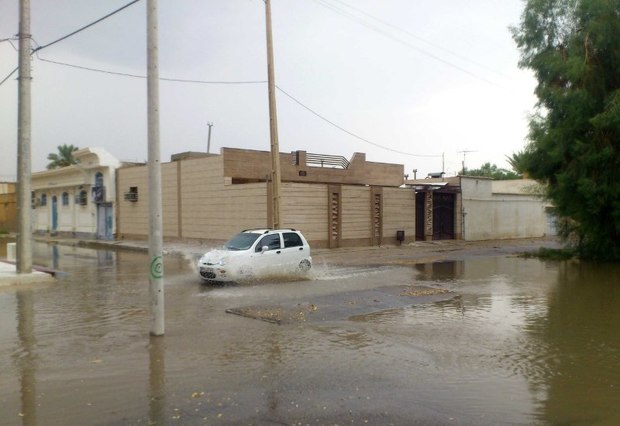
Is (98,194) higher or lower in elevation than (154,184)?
higher

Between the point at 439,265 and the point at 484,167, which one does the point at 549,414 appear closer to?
the point at 439,265

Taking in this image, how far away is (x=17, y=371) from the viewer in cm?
726

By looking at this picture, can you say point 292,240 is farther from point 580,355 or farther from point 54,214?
point 54,214

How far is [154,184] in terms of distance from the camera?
9.18 metres

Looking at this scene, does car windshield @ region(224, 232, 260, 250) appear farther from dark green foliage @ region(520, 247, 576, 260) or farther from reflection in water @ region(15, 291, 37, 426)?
dark green foliage @ region(520, 247, 576, 260)

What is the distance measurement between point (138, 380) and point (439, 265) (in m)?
17.0

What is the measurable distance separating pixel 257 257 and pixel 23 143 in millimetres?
7274

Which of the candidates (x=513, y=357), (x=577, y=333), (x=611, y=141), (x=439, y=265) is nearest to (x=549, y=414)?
(x=513, y=357)

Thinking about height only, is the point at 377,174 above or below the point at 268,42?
below

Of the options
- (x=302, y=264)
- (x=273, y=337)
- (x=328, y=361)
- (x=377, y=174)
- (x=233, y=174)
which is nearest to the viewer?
(x=328, y=361)

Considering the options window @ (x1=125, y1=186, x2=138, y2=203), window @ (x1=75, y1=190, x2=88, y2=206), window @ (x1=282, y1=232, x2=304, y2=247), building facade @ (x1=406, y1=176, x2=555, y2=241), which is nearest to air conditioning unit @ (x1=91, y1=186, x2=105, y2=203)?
window @ (x1=75, y1=190, x2=88, y2=206)

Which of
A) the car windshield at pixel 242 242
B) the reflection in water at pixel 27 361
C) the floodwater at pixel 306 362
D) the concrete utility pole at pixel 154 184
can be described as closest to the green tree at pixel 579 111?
the floodwater at pixel 306 362

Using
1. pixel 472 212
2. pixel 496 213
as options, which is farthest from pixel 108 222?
pixel 496 213

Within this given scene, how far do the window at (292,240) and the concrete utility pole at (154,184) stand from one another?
837 centimetres
